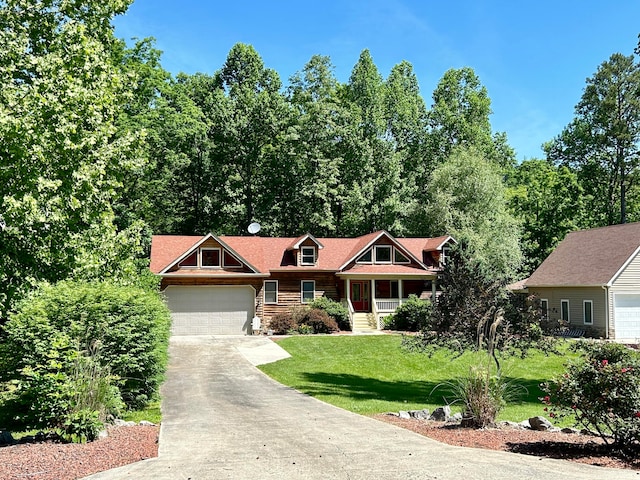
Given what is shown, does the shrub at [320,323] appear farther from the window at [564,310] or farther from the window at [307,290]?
the window at [564,310]

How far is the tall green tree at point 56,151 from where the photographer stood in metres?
11.7

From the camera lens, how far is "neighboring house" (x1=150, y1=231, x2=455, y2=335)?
30078 mm

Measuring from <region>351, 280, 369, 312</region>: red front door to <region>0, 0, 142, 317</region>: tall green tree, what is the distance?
1933cm

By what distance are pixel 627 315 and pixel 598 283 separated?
217 cm

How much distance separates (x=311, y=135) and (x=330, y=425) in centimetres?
3385

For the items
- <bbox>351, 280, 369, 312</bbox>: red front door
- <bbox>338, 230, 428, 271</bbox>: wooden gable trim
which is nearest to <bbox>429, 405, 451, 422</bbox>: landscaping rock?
<bbox>338, 230, 428, 271</bbox>: wooden gable trim

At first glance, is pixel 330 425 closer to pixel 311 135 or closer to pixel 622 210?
pixel 311 135

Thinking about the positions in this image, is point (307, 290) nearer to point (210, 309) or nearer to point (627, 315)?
point (210, 309)

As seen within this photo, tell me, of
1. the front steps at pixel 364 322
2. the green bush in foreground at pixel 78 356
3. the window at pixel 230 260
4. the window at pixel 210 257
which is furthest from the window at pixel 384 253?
the green bush in foreground at pixel 78 356

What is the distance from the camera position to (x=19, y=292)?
1266cm

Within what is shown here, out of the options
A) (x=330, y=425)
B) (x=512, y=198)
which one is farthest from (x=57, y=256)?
(x=512, y=198)

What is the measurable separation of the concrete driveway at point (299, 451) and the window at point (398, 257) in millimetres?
21012

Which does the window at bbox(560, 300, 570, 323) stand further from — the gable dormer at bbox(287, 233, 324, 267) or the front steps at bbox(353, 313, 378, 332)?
the gable dormer at bbox(287, 233, 324, 267)

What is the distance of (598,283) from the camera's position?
28.6 meters
